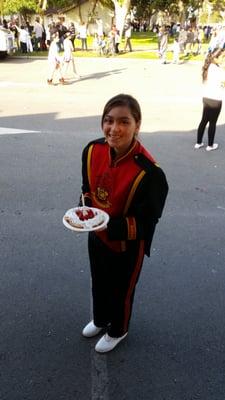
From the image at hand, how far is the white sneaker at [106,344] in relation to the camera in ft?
8.89

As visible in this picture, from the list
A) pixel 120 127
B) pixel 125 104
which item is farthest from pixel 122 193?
pixel 125 104

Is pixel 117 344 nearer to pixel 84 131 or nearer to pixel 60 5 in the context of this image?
pixel 84 131

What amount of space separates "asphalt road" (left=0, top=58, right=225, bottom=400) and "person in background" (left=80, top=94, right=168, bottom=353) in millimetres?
581

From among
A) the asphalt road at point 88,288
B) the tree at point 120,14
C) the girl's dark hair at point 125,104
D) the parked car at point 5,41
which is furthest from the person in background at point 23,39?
the girl's dark hair at point 125,104

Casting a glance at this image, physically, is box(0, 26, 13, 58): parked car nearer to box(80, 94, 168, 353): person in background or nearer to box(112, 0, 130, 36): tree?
box(112, 0, 130, 36): tree

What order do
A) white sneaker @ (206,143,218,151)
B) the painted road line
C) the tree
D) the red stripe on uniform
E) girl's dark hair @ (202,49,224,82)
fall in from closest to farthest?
1. the red stripe on uniform
2. girl's dark hair @ (202,49,224,82)
3. white sneaker @ (206,143,218,151)
4. the painted road line
5. the tree

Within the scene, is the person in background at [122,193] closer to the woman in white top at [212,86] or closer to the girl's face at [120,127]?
the girl's face at [120,127]

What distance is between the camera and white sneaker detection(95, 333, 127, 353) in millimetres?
2711

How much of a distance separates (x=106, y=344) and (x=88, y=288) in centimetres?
69

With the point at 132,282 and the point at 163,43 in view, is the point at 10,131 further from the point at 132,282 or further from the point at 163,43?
the point at 163,43

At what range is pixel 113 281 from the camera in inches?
97.7

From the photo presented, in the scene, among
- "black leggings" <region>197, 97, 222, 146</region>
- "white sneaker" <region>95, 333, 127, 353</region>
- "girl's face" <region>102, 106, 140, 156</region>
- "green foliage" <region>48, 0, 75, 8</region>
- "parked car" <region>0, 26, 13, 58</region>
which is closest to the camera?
"girl's face" <region>102, 106, 140, 156</region>

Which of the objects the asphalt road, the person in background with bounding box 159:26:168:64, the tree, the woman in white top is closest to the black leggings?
the woman in white top

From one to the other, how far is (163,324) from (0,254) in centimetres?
186
